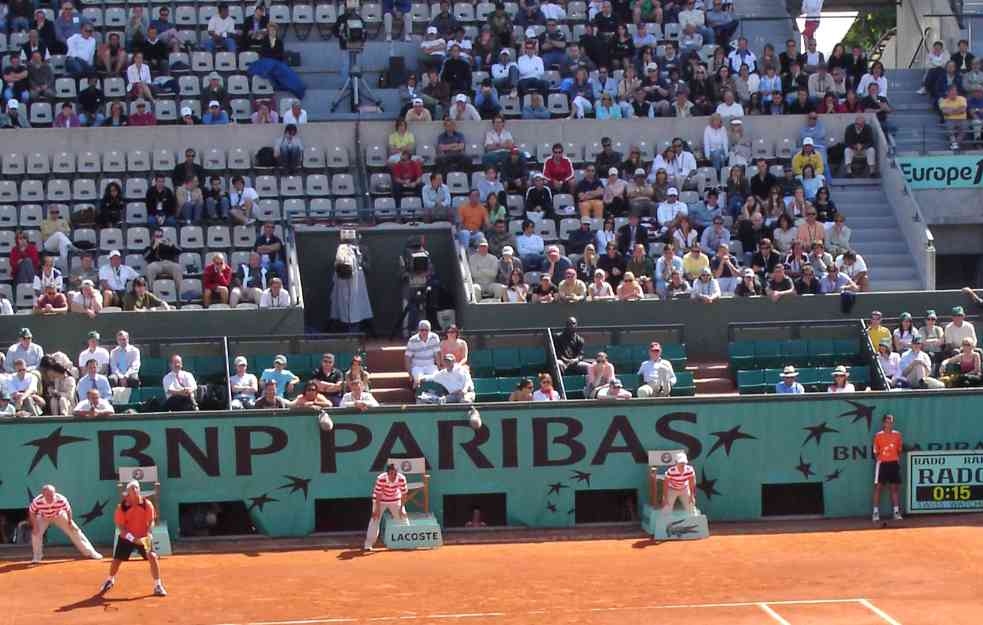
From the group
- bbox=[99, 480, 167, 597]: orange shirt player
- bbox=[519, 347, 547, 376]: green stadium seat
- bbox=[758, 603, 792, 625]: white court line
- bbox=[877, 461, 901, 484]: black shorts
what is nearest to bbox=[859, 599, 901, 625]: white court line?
bbox=[758, 603, 792, 625]: white court line

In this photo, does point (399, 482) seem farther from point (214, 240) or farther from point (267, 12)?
point (267, 12)

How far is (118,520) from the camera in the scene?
23266 millimetres

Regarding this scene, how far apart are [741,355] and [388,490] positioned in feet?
24.1

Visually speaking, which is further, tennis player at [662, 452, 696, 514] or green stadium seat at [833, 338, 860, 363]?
green stadium seat at [833, 338, 860, 363]

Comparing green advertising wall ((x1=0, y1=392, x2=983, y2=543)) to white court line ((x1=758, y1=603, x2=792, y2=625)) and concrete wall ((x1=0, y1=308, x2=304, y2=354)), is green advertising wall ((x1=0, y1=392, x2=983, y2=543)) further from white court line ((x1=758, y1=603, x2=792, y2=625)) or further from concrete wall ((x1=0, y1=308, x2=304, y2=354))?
white court line ((x1=758, y1=603, x2=792, y2=625))

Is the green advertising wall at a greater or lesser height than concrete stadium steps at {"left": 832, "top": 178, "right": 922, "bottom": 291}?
lesser

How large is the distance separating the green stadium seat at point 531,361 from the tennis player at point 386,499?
172 inches

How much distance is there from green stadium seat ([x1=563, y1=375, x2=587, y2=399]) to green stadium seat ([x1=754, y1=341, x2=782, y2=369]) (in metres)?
3.14

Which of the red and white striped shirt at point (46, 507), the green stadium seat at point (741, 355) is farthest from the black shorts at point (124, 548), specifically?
the green stadium seat at point (741, 355)

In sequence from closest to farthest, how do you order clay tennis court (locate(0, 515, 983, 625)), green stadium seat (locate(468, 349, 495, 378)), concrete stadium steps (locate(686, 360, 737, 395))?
clay tennis court (locate(0, 515, 983, 625)) → green stadium seat (locate(468, 349, 495, 378)) → concrete stadium steps (locate(686, 360, 737, 395))

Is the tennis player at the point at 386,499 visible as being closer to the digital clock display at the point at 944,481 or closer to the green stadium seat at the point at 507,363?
the green stadium seat at the point at 507,363

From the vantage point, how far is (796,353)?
30.3 m

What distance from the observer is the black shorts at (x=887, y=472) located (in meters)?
26.9

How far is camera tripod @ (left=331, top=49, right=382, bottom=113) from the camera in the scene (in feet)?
119
